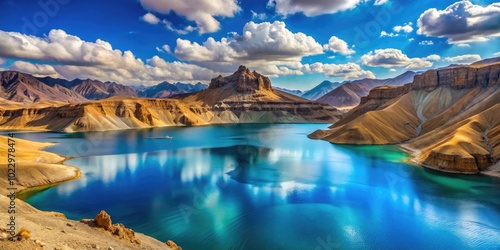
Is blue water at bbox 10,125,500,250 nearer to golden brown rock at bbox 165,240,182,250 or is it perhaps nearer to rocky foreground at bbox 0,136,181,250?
golden brown rock at bbox 165,240,182,250

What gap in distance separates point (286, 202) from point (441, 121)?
319ft

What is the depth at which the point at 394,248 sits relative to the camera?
95.2ft

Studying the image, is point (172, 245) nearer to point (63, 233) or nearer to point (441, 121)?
point (63, 233)

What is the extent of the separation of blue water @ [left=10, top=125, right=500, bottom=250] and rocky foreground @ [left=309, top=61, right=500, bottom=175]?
22.4ft

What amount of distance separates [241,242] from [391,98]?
162 meters

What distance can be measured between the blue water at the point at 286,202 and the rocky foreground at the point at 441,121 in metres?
6.83

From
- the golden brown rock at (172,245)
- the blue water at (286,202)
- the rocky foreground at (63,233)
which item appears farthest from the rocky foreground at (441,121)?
the rocky foreground at (63,233)

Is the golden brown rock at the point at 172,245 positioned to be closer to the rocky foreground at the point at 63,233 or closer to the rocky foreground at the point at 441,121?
the rocky foreground at the point at 63,233

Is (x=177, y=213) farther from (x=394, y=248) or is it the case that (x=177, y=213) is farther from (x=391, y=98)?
(x=391, y=98)

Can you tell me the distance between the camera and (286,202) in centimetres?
4212

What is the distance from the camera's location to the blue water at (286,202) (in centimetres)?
3111

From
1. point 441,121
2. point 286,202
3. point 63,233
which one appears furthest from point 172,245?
point 441,121

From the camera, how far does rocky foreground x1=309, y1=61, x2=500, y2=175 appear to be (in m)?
66.6

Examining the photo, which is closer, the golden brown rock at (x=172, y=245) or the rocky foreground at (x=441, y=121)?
the golden brown rock at (x=172, y=245)
